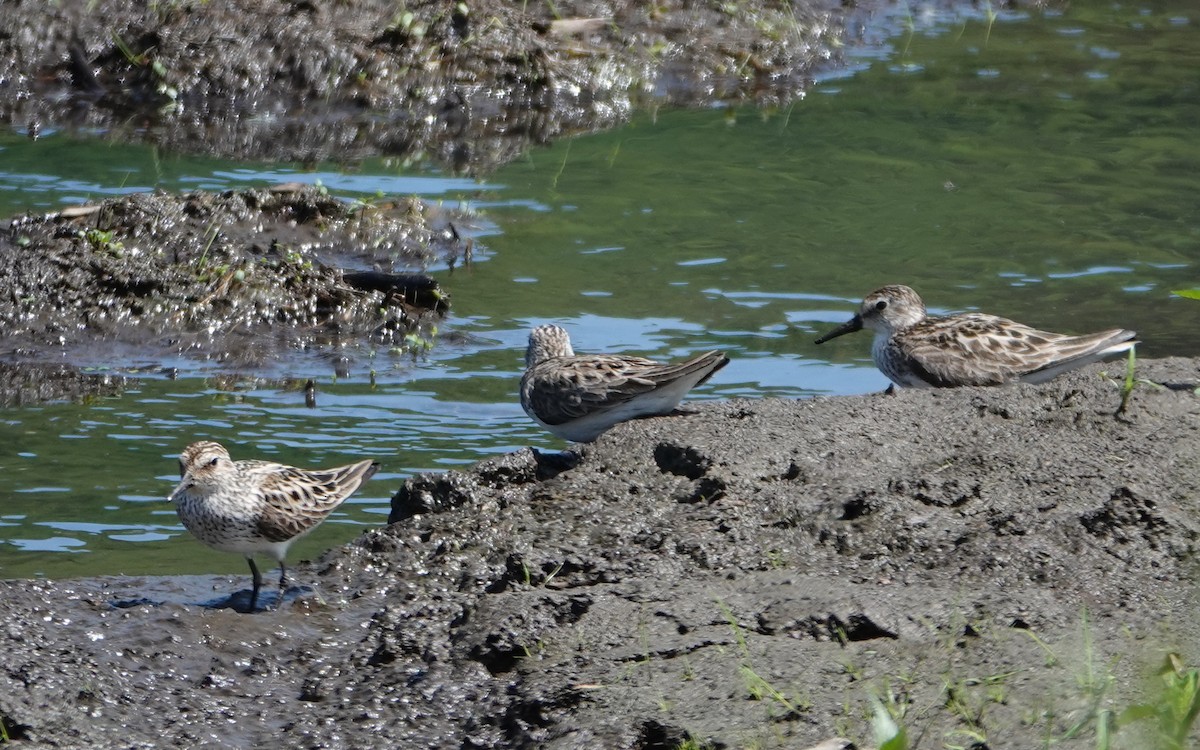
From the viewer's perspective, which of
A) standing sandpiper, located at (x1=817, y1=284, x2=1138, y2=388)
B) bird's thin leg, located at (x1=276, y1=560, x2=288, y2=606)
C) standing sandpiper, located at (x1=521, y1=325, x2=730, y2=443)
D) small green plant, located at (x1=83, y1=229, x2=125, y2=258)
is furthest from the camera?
small green plant, located at (x1=83, y1=229, x2=125, y2=258)

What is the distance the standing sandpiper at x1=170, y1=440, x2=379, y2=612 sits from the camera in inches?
293

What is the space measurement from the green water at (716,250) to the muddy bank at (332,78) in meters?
0.75

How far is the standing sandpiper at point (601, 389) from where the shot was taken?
8625 mm

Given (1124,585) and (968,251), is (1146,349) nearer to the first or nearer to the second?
(968,251)

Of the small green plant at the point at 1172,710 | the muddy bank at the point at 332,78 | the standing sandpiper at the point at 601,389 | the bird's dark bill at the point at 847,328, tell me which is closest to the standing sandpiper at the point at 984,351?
the bird's dark bill at the point at 847,328

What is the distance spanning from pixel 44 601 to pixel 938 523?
150 inches

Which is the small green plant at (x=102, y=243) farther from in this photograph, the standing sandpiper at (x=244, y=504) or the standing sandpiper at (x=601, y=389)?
the standing sandpiper at (x=244, y=504)

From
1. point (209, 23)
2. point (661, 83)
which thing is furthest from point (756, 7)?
point (209, 23)

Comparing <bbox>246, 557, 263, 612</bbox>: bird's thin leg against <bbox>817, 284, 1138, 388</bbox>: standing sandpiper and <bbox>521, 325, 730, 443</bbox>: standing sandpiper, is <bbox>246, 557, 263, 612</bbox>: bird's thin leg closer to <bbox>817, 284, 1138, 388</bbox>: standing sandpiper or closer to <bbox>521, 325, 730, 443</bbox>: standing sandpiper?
<bbox>521, 325, 730, 443</bbox>: standing sandpiper

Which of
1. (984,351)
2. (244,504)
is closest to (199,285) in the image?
(244,504)

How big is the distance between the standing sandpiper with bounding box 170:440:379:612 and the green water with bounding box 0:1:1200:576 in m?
0.74

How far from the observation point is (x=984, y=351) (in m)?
9.40

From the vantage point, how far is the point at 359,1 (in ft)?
58.2

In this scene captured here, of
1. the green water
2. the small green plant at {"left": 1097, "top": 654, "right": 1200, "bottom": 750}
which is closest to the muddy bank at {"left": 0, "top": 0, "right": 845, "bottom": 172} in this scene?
the green water
